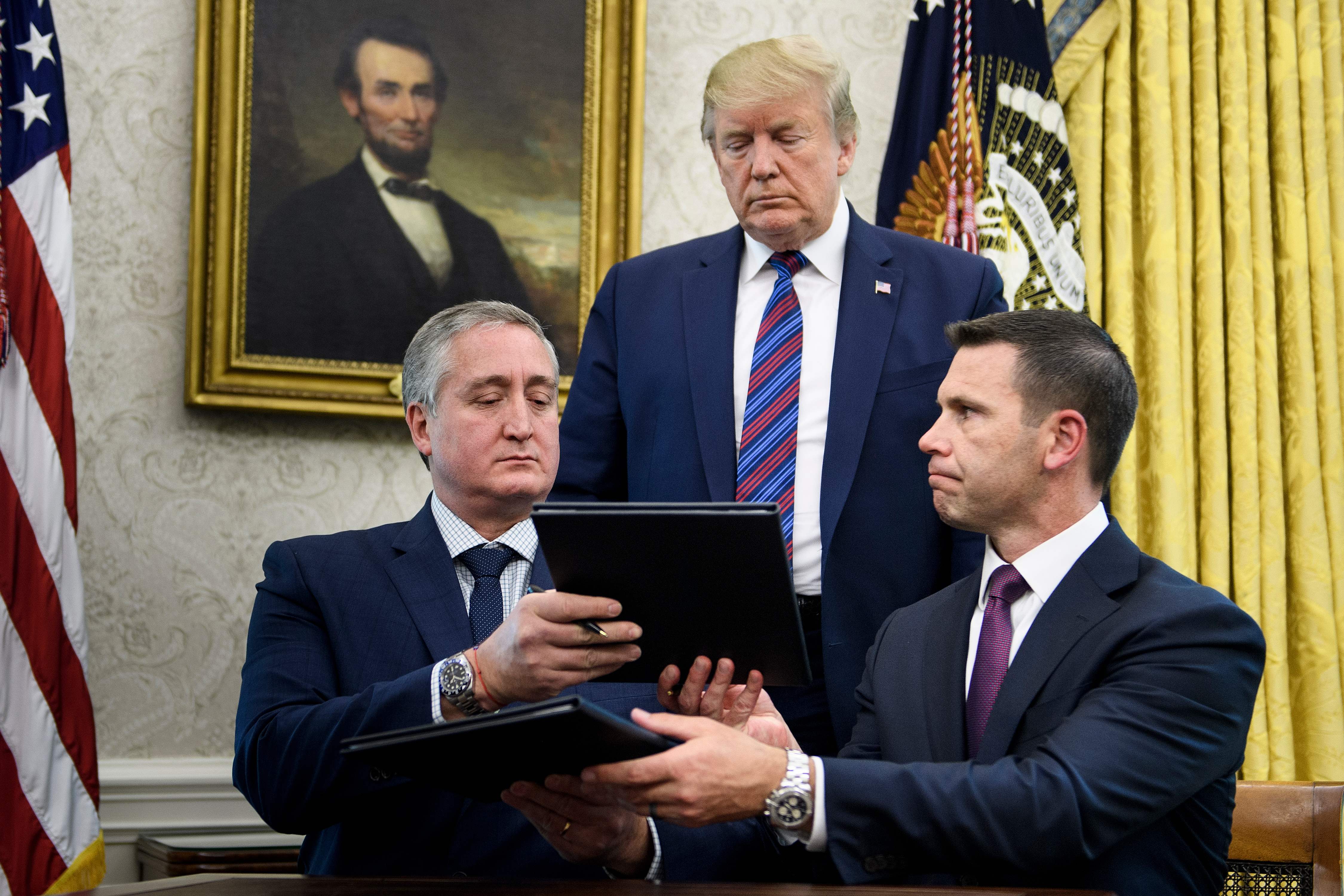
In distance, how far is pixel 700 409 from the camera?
Answer: 7.79 feet

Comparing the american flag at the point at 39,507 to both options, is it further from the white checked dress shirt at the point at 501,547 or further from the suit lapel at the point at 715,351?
the suit lapel at the point at 715,351

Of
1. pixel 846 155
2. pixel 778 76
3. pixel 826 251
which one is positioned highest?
pixel 778 76

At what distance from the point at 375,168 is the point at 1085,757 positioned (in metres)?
2.57

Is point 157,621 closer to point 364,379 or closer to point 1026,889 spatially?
point 364,379

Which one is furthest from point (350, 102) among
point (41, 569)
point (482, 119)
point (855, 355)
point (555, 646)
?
point (555, 646)

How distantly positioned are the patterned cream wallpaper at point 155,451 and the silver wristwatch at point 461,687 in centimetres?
185

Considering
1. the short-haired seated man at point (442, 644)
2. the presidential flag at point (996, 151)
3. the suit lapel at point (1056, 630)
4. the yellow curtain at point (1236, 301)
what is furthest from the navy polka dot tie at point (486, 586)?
the yellow curtain at point (1236, 301)

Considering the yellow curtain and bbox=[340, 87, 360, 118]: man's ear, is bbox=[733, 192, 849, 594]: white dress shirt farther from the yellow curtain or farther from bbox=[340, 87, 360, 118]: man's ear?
the yellow curtain

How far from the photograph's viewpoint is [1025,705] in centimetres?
171

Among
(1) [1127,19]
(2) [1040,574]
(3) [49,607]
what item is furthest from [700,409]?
(1) [1127,19]

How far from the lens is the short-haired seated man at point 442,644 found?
1.69 metres

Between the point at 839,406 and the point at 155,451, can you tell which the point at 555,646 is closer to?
the point at 839,406

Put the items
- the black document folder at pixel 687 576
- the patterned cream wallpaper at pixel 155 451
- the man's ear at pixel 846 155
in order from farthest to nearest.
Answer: the patterned cream wallpaper at pixel 155 451 < the man's ear at pixel 846 155 < the black document folder at pixel 687 576

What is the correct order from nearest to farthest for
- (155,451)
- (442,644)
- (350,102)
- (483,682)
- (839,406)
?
1. (483,682)
2. (442,644)
3. (839,406)
4. (155,451)
5. (350,102)
